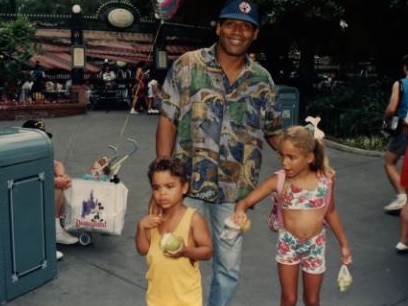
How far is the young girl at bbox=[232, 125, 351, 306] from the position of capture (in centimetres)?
323

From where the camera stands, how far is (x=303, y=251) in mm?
3477

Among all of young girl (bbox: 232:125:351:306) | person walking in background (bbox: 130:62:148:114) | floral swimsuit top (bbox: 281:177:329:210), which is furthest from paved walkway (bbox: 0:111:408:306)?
person walking in background (bbox: 130:62:148:114)

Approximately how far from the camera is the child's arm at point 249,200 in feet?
10.2

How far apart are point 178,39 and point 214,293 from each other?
70.2 ft

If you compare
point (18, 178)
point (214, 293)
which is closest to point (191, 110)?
point (214, 293)

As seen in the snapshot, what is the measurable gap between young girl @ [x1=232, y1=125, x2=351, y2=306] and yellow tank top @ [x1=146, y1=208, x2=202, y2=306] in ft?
1.39

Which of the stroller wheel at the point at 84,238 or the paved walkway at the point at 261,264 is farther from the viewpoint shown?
the stroller wheel at the point at 84,238

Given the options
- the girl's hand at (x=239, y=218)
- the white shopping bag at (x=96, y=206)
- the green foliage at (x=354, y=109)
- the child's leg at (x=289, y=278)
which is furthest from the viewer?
the green foliage at (x=354, y=109)

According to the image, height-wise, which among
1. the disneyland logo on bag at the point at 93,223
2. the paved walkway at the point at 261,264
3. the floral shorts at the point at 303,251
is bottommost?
the paved walkway at the point at 261,264

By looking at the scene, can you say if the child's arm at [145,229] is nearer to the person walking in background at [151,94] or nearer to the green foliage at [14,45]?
the green foliage at [14,45]

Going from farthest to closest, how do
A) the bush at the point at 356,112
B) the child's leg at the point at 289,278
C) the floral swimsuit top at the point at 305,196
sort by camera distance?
the bush at the point at 356,112 < the child's leg at the point at 289,278 < the floral swimsuit top at the point at 305,196

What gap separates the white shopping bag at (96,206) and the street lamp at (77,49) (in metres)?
13.0

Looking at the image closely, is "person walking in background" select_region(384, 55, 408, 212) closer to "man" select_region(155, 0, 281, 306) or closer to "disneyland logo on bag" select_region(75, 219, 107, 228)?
"disneyland logo on bag" select_region(75, 219, 107, 228)

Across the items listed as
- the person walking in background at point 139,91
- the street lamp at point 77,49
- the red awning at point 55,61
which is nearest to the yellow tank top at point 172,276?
the person walking in background at point 139,91
